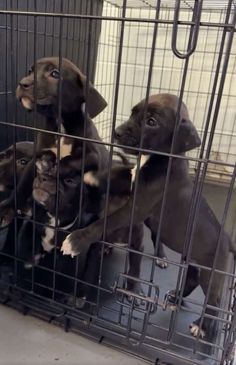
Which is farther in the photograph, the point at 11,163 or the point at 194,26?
the point at 11,163

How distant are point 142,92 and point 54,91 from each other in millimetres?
1654

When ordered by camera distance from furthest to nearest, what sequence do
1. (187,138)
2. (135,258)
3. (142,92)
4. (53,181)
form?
(142,92), (135,258), (53,181), (187,138)

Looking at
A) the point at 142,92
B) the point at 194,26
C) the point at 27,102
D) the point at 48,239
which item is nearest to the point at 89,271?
the point at 48,239

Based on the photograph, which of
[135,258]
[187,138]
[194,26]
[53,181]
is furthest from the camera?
[135,258]

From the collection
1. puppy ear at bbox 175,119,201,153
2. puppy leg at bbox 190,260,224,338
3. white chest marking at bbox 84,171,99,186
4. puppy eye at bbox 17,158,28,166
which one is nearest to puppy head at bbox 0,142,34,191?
puppy eye at bbox 17,158,28,166

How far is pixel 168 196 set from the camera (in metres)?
1.17

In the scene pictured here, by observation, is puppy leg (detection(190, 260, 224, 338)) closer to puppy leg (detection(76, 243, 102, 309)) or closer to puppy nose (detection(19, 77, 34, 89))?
puppy leg (detection(76, 243, 102, 309))

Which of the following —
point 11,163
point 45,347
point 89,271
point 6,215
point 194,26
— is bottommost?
point 45,347

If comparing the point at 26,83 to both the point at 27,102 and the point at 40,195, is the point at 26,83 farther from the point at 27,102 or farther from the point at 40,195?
the point at 40,195

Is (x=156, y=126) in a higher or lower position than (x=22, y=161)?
higher

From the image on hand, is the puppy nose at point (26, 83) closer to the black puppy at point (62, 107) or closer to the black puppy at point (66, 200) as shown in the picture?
the black puppy at point (62, 107)

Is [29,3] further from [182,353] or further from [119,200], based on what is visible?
[182,353]

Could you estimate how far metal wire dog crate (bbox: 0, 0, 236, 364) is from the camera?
861mm

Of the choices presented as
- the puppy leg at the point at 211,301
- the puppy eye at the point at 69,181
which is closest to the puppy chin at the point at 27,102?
the puppy eye at the point at 69,181
